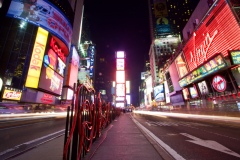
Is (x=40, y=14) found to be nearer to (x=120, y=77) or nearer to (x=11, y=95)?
(x=11, y=95)

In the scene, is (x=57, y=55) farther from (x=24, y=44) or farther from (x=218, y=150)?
(x=218, y=150)

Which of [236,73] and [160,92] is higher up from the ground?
[160,92]

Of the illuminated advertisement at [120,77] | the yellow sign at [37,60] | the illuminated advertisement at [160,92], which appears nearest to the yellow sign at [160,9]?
the illuminated advertisement at [160,92]

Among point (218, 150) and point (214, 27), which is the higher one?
point (214, 27)

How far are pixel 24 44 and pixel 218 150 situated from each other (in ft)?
110

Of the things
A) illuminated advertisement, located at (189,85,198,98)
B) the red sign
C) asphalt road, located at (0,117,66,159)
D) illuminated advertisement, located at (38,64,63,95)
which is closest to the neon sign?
the red sign

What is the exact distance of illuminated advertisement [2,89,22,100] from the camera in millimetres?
18688

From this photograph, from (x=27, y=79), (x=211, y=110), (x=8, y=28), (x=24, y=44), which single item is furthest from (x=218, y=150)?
(x=8, y=28)

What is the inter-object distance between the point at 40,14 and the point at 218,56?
36235 millimetres

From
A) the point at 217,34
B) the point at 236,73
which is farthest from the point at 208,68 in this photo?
the point at 217,34

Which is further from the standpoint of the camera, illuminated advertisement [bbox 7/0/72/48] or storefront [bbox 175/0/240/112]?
illuminated advertisement [bbox 7/0/72/48]

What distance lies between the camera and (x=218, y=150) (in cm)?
344

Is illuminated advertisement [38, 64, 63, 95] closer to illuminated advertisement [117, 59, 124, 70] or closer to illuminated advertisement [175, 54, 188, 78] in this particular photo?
illuminated advertisement [117, 59, 124, 70]

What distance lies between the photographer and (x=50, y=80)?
1094 inches
